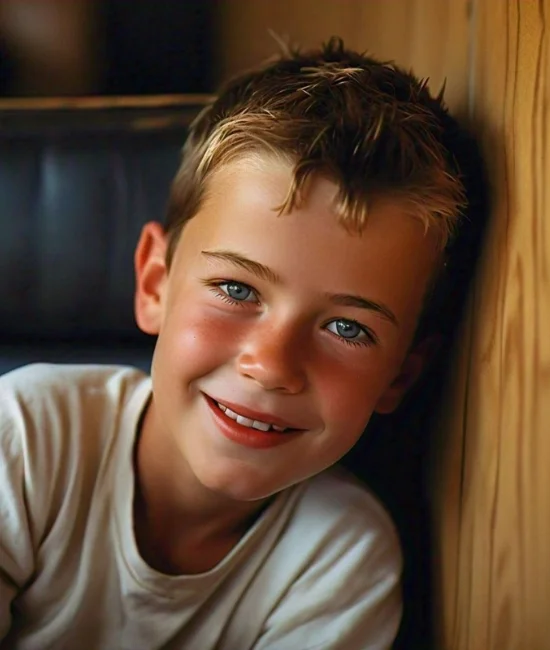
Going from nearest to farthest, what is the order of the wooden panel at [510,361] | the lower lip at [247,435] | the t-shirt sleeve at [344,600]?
the wooden panel at [510,361] < the lower lip at [247,435] < the t-shirt sleeve at [344,600]

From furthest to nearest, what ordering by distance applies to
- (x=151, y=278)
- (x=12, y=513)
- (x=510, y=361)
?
(x=151, y=278)
(x=12, y=513)
(x=510, y=361)

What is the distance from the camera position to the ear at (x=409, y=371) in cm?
93

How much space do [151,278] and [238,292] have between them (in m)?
0.19

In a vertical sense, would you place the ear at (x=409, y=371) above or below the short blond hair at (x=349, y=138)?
below

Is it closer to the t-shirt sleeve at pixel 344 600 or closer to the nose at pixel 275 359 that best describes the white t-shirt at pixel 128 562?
the t-shirt sleeve at pixel 344 600

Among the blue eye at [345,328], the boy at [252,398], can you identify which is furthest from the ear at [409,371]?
the blue eye at [345,328]

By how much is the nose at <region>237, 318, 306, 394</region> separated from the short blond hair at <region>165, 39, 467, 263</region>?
0.11 m

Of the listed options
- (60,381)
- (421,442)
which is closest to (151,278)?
(60,381)

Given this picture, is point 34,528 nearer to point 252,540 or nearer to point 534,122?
point 252,540

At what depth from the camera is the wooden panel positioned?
2.42ft

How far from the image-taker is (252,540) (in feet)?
3.19

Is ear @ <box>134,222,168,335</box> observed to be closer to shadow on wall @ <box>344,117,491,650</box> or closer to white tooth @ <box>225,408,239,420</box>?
white tooth @ <box>225,408,239,420</box>

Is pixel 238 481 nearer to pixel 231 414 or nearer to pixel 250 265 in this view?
pixel 231 414

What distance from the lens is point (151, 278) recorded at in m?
0.99
